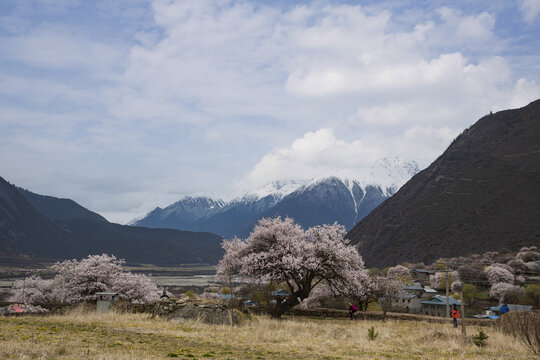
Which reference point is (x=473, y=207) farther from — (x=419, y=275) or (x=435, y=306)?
(x=435, y=306)

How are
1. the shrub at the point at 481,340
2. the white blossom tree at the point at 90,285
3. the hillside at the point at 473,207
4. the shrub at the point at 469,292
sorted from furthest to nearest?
the hillside at the point at 473,207 < the shrub at the point at 469,292 < the white blossom tree at the point at 90,285 < the shrub at the point at 481,340

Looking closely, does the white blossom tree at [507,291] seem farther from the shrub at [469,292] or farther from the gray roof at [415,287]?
the gray roof at [415,287]

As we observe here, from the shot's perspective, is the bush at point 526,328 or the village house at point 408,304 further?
the village house at point 408,304

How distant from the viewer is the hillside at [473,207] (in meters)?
126

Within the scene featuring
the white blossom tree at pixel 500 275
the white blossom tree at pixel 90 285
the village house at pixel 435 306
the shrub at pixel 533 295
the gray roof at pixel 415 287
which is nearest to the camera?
the white blossom tree at pixel 90 285

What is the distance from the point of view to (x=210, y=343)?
53.2 ft

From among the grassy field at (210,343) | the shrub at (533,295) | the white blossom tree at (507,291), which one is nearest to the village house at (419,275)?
the white blossom tree at (507,291)

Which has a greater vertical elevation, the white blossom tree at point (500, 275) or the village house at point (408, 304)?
the white blossom tree at point (500, 275)

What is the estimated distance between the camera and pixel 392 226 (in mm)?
180000

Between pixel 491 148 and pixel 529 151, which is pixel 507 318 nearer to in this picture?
pixel 529 151

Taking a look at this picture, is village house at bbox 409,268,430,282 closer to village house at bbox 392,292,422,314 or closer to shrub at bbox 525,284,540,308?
village house at bbox 392,292,422,314

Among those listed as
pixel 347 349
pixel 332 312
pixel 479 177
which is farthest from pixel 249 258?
pixel 479 177

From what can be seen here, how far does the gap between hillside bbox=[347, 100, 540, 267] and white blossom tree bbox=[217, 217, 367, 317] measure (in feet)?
326

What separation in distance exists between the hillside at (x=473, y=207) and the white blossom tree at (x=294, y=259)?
99.2 meters
